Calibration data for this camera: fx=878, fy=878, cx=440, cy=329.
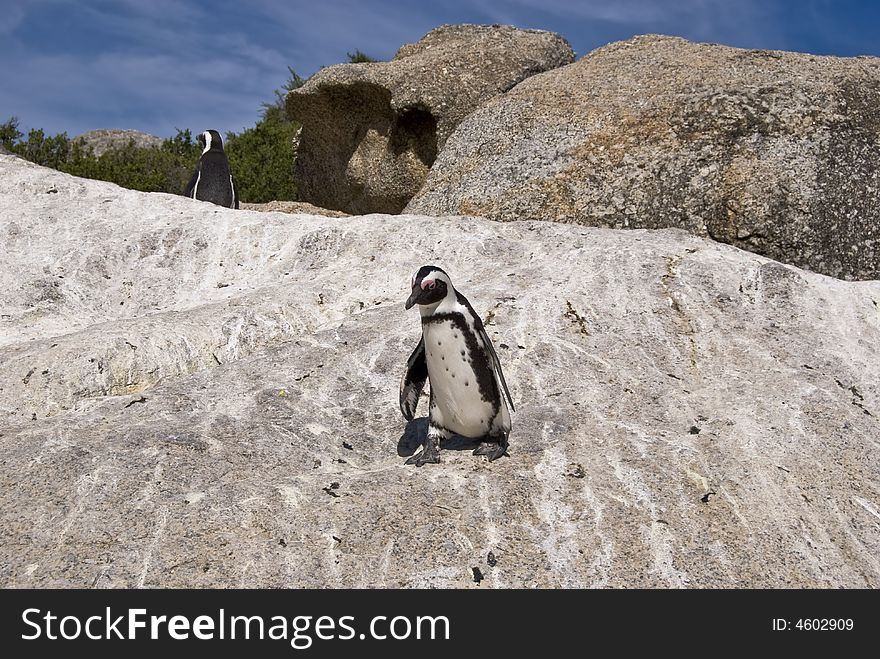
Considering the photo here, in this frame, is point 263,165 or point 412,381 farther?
point 263,165

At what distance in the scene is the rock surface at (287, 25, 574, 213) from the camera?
1391cm

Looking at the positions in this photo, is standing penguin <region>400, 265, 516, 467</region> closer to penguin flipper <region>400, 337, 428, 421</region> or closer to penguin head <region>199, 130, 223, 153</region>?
penguin flipper <region>400, 337, 428, 421</region>

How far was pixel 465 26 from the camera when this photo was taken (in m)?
16.3

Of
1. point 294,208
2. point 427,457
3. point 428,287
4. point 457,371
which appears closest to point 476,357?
point 457,371

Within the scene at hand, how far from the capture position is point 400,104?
14.3 m

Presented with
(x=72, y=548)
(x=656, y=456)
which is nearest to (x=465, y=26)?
(x=656, y=456)

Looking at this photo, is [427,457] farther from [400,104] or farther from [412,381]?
[400,104]

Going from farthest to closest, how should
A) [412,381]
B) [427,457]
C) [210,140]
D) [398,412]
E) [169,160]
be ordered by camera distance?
[169,160], [210,140], [398,412], [412,381], [427,457]

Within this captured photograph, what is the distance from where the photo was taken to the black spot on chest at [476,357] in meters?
4.94

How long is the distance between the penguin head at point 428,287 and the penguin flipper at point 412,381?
1.67 feet

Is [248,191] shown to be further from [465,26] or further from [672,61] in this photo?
[672,61]

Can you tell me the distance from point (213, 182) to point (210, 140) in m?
1.13

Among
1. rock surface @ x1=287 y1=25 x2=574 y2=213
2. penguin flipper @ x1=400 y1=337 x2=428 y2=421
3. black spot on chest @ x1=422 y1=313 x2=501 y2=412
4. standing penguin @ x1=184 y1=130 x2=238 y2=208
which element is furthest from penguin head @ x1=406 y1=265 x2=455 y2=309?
rock surface @ x1=287 y1=25 x2=574 y2=213
